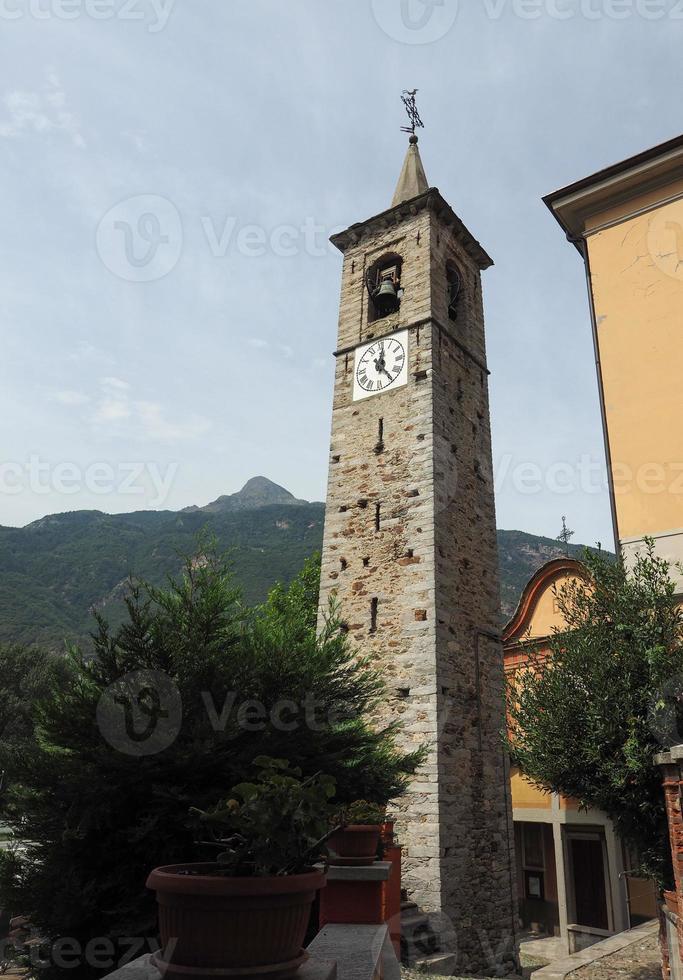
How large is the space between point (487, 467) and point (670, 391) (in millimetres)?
5359

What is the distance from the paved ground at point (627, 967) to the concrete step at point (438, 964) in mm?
1508

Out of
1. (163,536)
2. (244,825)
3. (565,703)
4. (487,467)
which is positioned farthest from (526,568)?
(244,825)

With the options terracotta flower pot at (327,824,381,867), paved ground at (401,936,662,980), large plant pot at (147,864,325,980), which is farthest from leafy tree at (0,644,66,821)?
large plant pot at (147,864,325,980)

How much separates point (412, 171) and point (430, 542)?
10781mm

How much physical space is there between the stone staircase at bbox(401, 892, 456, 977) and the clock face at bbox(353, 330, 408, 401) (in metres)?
8.65

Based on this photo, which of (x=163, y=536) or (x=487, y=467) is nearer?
(x=487, y=467)

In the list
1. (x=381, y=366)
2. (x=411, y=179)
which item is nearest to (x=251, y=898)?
(x=381, y=366)

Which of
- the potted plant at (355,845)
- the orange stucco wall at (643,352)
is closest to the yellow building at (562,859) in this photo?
the orange stucco wall at (643,352)

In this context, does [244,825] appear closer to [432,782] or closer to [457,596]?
[432,782]

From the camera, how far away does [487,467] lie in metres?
13.7

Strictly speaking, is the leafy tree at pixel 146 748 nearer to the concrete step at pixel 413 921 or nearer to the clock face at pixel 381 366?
the concrete step at pixel 413 921

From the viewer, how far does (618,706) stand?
287 inches

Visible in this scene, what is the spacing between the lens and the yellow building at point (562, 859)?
43.1 ft

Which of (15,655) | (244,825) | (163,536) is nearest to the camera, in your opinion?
(244,825)
